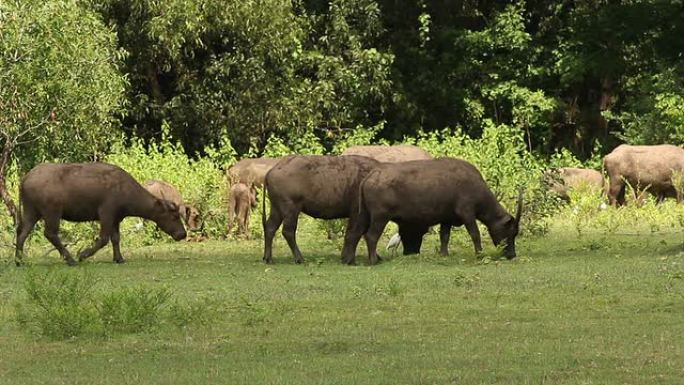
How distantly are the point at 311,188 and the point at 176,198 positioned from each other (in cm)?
565

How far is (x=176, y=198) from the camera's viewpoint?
79.1 feet

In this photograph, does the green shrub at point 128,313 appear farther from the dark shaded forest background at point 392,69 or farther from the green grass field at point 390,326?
the dark shaded forest background at point 392,69

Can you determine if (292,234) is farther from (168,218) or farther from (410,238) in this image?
(168,218)

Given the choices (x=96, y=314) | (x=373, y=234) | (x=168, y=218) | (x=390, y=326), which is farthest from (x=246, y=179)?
(x=390, y=326)

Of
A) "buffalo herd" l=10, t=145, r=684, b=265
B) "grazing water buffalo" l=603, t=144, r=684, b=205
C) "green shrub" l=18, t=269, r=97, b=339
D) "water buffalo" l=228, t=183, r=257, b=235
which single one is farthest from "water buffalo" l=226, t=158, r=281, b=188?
"green shrub" l=18, t=269, r=97, b=339

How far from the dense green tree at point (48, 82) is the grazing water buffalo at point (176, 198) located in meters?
1.67

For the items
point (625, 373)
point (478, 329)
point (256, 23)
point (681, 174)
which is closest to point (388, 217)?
point (478, 329)

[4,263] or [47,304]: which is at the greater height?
[47,304]

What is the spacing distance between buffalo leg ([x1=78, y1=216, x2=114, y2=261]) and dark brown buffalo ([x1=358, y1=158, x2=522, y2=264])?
3310 mm

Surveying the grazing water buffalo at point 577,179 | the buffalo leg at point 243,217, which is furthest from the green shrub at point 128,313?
the grazing water buffalo at point 577,179

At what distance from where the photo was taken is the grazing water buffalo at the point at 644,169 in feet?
92.9

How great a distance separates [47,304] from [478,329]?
352 centimetres

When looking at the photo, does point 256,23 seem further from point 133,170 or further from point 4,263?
point 4,263

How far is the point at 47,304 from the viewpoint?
1243cm
